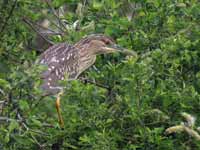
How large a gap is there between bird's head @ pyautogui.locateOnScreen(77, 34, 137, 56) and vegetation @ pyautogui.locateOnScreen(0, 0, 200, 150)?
26 cm

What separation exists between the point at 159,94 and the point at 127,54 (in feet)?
2.59

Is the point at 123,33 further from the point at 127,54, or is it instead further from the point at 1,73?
the point at 1,73

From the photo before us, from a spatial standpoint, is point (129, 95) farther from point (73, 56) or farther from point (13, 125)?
point (73, 56)

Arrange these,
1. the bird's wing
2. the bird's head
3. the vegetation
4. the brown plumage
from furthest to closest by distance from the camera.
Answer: the bird's head < the brown plumage < the bird's wing < the vegetation

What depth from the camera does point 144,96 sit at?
598 centimetres

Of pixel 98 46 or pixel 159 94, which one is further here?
pixel 98 46

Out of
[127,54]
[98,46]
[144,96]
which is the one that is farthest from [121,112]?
[98,46]

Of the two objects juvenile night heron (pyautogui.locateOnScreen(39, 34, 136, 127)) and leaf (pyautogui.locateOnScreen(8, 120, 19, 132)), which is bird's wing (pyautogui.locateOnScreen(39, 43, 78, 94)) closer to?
juvenile night heron (pyautogui.locateOnScreen(39, 34, 136, 127))

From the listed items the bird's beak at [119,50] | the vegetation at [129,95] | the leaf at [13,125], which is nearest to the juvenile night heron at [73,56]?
the bird's beak at [119,50]

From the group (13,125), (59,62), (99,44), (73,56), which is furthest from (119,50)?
(13,125)

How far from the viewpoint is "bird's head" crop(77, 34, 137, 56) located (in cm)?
752

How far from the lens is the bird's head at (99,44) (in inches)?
296

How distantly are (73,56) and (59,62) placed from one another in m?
0.47

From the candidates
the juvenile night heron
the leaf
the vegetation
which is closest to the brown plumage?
the juvenile night heron
